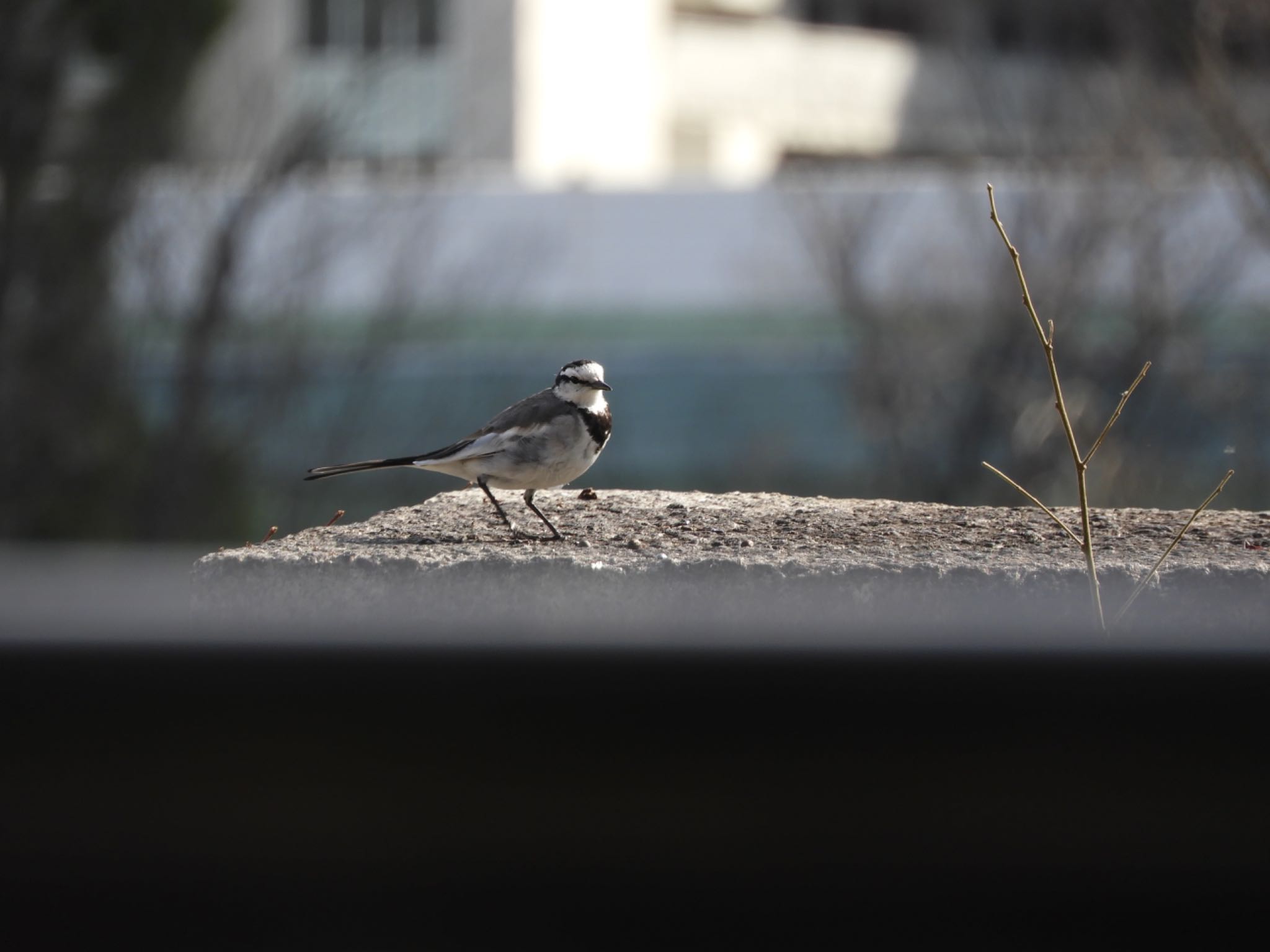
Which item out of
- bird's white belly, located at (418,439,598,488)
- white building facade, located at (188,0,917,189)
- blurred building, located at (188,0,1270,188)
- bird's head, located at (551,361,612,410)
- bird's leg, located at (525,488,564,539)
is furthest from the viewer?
white building facade, located at (188,0,917,189)

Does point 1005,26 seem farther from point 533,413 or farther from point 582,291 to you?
point 533,413

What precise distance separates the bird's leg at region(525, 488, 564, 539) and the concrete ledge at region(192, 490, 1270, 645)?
0.17 ft

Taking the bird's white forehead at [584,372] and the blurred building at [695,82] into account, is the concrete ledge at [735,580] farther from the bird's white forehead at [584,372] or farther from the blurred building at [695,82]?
the blurred building at [695,82]

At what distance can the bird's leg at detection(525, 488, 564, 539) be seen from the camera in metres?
4.08

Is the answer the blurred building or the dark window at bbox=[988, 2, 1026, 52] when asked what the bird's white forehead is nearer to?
the blurred building

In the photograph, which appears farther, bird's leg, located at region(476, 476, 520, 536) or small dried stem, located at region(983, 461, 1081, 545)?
bird's leg, located at region(476, 476, 520, 536)

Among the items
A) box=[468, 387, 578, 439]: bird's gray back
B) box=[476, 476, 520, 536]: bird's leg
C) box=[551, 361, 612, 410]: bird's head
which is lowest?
box=[476, 476, 520, 536]: bird's leg

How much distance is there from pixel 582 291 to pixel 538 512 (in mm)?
16111

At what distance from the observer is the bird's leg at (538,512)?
408cm

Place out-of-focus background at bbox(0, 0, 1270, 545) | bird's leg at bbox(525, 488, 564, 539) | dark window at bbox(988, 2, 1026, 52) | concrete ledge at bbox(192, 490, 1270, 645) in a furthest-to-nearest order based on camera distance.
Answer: dark window at bbox(988, 2, 1026, 52) < out-of-focus background at bbox(0, 0, 1270, 545) < bird's leg at bbox(525, 488, 564, 539) < concrete ledge at bbox(192, 490, 1270, 645)

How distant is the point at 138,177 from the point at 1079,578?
51.7 ft

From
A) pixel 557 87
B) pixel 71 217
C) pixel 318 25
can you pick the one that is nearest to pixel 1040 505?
pixel 71 217

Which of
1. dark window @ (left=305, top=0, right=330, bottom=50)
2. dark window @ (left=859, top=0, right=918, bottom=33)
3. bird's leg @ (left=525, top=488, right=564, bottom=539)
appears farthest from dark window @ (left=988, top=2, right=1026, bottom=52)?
bird's leg @ (left=525, top=488, right=564, bottom=539)

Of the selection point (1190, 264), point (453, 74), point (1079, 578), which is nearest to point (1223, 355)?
point (1190, 264)
